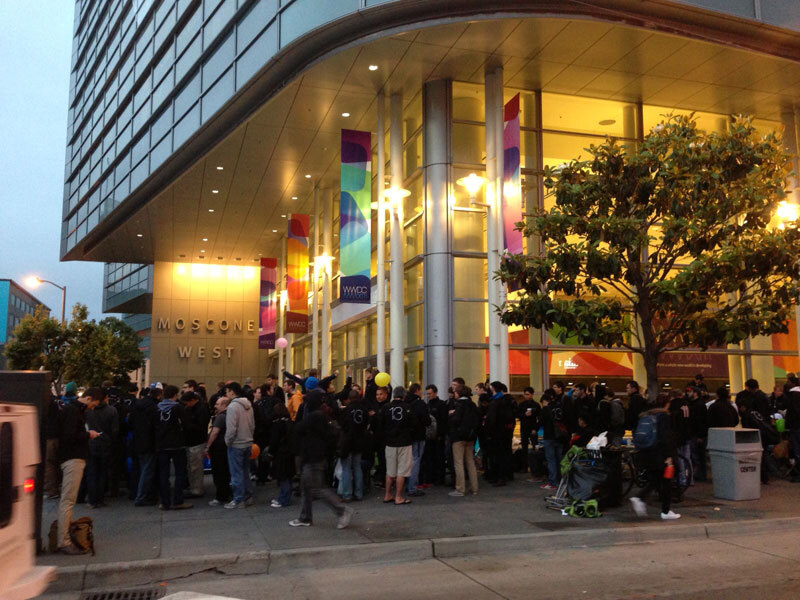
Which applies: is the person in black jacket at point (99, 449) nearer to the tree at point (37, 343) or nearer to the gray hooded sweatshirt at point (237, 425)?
the gray hooded sweatshirt at point (237, 425)

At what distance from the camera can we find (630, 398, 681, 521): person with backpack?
9695 mm

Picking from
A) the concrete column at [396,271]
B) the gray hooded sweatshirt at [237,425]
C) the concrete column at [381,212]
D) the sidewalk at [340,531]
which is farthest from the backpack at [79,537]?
the concrete column at [381,212]

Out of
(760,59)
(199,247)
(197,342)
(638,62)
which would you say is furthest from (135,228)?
(760,59)

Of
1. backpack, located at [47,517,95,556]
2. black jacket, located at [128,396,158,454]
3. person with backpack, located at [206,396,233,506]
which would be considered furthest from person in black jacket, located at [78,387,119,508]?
backpack, located at [47,517,95,556]

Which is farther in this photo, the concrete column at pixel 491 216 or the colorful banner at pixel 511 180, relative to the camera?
the concrete column at pixel 491 216

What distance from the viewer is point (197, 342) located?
136 feet

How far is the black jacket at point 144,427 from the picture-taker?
35.4ft

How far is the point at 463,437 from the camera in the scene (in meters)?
11.7

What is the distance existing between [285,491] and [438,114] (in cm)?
1072

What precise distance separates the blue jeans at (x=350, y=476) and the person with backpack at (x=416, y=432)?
87cm

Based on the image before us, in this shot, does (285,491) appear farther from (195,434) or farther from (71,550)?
(71,550)

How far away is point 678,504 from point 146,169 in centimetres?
2288

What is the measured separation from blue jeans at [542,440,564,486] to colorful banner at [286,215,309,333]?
44.4ft

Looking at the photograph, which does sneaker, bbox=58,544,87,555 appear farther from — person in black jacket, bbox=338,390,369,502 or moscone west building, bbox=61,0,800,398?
moscone west building, bbox=61,0,800,398
